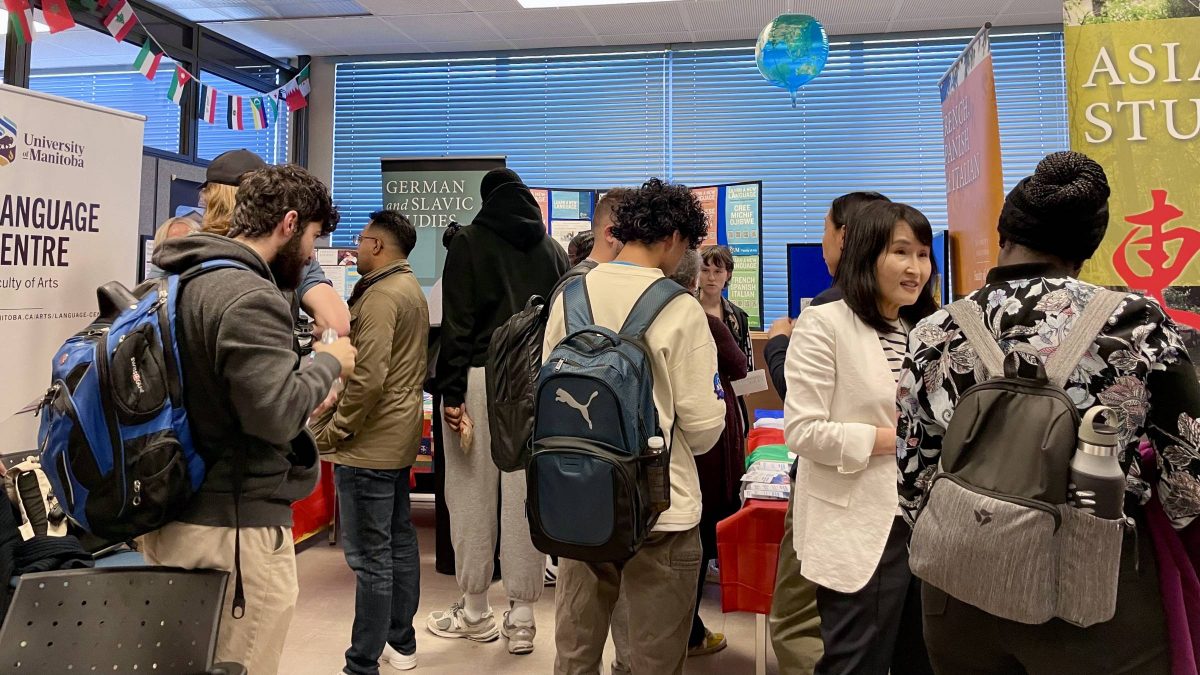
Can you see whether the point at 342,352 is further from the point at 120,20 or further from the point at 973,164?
the point at 120,20

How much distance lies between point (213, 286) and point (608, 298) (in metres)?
0.81

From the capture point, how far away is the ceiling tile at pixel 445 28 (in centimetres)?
568

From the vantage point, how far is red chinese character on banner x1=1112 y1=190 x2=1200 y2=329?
185cm

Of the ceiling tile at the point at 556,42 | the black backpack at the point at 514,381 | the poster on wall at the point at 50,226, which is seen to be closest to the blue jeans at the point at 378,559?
the black backpack at the point at 514,381

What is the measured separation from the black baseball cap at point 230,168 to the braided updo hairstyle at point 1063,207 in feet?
4.68

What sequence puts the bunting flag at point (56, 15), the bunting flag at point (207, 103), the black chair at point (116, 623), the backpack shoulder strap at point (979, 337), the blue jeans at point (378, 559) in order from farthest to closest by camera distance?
the bunting flag at point (207, 103)
the bunting flag at point (56, 15)
the blue jeans at point (378, 559)
the black chair at point (116, 623)
the backpack shoulder strap at point (979, 337)

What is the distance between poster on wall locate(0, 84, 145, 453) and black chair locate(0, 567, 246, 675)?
100cm

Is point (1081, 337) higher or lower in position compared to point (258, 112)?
lower

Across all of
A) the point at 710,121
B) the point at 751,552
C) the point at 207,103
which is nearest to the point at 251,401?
the point at 751,552

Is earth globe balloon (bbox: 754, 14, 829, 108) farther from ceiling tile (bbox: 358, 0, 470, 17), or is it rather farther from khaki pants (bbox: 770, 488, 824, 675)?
khaki pants (bbox: 770, 488, 824, 675)

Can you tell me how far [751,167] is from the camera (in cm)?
612

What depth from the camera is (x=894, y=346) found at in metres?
1.75

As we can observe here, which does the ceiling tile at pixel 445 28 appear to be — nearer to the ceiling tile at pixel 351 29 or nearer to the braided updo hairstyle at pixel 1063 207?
the ceiling tile at pixel 351 29

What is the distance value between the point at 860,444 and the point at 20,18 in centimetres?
441
